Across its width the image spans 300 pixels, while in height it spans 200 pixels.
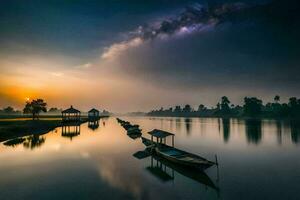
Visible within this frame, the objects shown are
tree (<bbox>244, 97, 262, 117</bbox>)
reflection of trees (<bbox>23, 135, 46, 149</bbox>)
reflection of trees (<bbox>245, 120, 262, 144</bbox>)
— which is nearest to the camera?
reflection of trees (<bbox>23, 135, 46, 149</bbox>)

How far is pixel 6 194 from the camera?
14.8 m

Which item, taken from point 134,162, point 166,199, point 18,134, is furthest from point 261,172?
point 18,134

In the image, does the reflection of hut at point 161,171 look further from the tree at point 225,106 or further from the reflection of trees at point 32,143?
the tree at point 225,106

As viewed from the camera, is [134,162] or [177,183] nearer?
[177,183]

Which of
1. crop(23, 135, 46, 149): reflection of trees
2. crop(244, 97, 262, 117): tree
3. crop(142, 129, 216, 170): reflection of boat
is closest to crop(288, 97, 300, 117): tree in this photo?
crop(244, 97, 262, 117): tree

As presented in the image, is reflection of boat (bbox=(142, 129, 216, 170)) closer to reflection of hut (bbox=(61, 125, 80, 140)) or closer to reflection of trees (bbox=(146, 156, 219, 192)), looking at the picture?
reflection of trees (bbox=(146, 156, 219, 192))

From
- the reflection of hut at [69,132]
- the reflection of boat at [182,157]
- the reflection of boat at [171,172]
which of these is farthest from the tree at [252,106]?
the reflection of boat at [171,172]

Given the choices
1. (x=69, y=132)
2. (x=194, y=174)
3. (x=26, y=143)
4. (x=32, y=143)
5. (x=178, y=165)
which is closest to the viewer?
(x=194, y=174)

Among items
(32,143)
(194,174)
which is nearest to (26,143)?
(32,143)

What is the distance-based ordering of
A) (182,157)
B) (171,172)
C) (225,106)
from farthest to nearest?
(225,106) → (182,157) → (171,172)

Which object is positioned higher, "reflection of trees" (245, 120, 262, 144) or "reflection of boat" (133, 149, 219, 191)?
"reflection of boat" (133, 149, 219, 191)

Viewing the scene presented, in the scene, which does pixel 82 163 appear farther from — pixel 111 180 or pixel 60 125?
pixel 60 125

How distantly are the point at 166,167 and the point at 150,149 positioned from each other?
315 inches

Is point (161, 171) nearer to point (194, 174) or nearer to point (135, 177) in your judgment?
point (135, 177)
